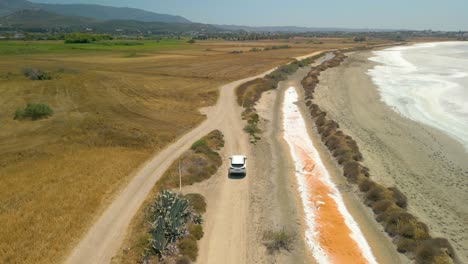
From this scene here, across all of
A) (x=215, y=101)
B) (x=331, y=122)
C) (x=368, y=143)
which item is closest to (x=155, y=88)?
(x=215, y=101)

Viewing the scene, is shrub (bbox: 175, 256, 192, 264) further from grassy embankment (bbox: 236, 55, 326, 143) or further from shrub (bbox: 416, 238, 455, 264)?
grassy embankment (bbox: 236, 55, 326, 143)

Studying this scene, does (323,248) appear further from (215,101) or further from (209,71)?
(209,71)

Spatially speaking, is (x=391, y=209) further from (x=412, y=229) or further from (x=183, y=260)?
(x=183, y=260)

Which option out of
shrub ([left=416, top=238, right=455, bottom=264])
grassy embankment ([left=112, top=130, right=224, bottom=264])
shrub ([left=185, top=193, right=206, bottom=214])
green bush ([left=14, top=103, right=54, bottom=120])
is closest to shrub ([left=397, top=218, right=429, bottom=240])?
shrub ([left=416, top=238, right=455, bottom=264])

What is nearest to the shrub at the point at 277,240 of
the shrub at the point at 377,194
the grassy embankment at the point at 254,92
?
the shrub at the point at 377,194

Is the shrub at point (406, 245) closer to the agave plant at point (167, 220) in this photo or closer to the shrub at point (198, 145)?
the agave plant at point (167, 220)
